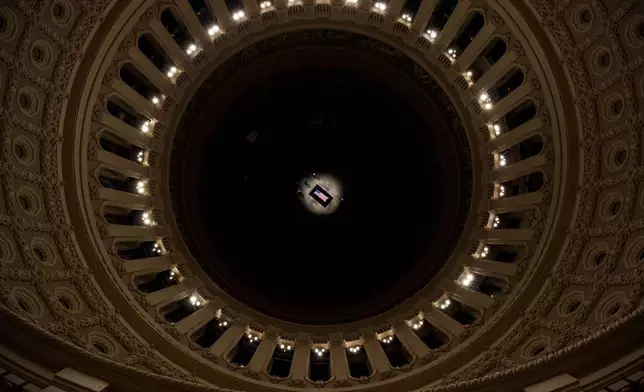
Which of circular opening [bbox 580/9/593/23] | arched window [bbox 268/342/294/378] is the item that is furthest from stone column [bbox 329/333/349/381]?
circular opening [bbox 580/9/593/23]

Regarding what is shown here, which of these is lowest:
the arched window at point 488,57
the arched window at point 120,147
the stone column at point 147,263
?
the stone column at point 147,263

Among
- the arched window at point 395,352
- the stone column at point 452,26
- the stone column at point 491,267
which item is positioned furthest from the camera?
the arched window at point 395,352

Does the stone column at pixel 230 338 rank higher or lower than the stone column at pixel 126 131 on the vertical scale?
lower

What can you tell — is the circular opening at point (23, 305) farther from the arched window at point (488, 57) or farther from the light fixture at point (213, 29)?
the arched window at point (488, 57)

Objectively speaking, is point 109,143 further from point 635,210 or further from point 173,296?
point 635,210

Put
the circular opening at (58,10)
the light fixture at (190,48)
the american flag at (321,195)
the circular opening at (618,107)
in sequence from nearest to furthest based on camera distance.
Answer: the circular opening at (58,10)
the circular opening at (618,107)
the light fixture at (190,48)
the american flag at (321,195)

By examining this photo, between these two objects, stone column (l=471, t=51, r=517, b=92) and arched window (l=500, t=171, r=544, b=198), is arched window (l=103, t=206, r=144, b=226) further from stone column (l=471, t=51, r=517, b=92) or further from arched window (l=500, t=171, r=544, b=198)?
arched window (l=500, t=171, r=544, b=198)

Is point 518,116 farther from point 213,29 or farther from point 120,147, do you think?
point 120,147

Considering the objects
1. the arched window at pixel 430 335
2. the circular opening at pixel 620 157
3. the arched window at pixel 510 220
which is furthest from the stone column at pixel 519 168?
the arched window at pixel 430 335
